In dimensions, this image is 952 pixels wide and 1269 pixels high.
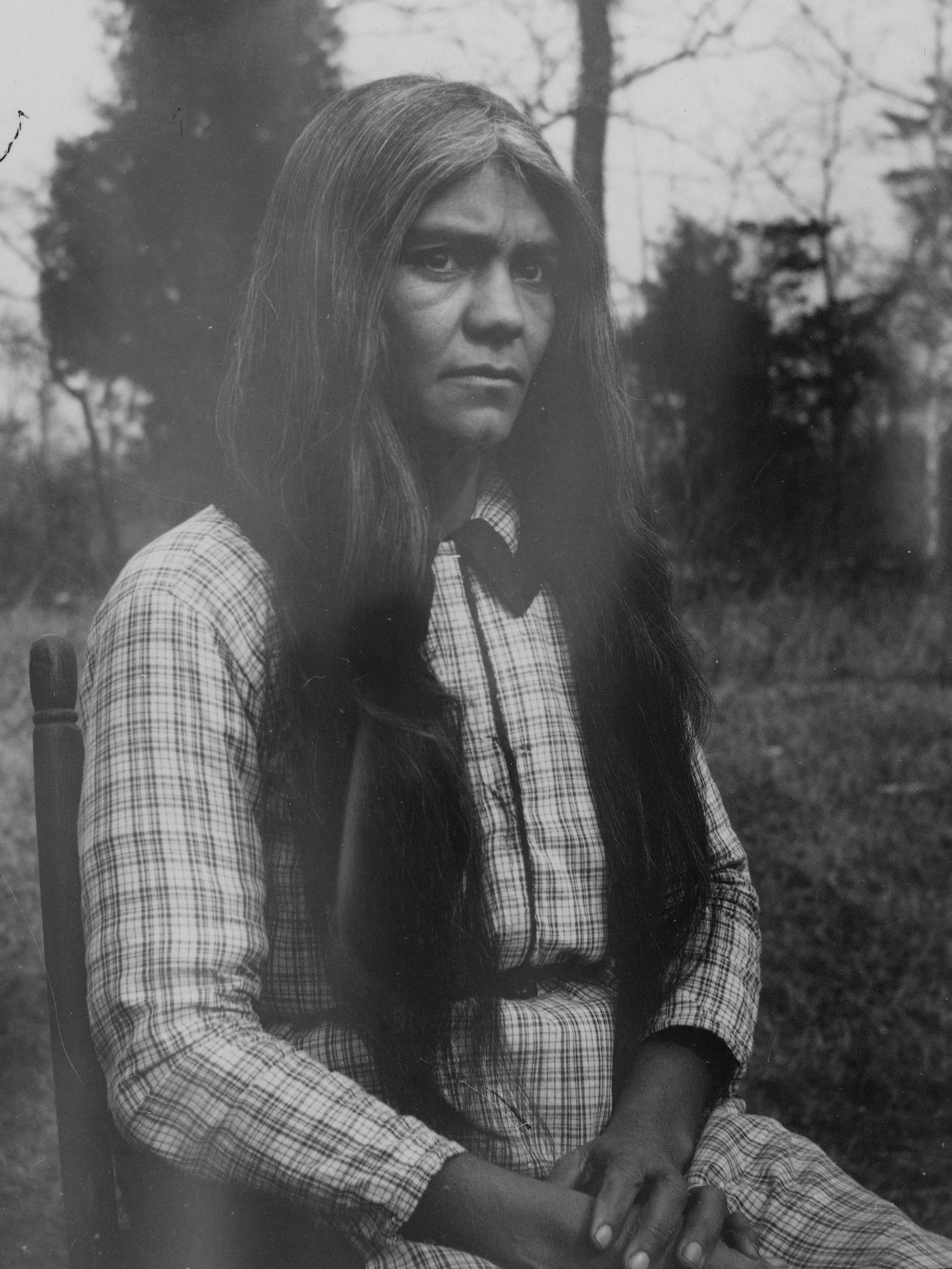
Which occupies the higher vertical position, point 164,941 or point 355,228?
point 355,228

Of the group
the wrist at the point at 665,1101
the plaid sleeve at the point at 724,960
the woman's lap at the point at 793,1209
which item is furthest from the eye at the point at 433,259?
the woman's lap at the point at 793,1209

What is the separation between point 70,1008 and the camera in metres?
1.59

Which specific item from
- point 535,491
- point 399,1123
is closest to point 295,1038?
point 399,1123

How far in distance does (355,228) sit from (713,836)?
1.01 m

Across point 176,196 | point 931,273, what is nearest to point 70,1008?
point 176,196

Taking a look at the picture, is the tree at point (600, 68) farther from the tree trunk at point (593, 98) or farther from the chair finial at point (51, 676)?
the chair finial at point (51, 676)

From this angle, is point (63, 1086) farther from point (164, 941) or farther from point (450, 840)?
point (450, 840)

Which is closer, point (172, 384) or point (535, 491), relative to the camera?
point (535, 491)

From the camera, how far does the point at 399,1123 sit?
56.0 inches

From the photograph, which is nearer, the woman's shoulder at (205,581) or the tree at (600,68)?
the woman's shoulder at (205,581)

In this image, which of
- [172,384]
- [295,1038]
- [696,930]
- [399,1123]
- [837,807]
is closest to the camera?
[399,1123]

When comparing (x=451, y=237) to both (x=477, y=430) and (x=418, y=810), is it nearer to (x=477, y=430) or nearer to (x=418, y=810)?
(x=477, y=430)

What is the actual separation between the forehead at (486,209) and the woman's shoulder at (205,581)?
0.47 metres

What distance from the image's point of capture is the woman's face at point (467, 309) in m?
1.68
